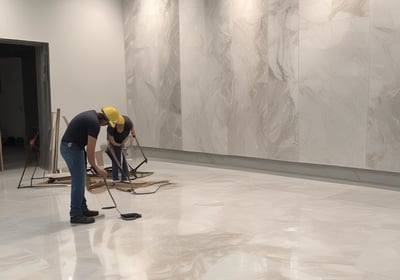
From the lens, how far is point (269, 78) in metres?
6.43

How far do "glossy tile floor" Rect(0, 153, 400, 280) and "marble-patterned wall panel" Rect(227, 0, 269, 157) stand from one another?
1141mm

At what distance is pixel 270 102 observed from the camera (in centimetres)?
646

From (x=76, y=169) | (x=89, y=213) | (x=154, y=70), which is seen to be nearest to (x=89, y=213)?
(x=89, y=213)

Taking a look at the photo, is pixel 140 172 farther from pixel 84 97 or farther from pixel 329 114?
pixel 329 114

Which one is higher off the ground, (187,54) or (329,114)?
(187,54)

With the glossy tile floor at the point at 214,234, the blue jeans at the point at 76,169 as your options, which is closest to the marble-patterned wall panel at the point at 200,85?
the glossy tile floor at the point at 214,234

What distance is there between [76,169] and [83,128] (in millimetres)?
411

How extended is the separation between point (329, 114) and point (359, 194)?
1.21m

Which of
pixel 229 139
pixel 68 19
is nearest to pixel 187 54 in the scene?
pixel 229 139

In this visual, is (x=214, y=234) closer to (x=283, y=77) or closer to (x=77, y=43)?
(x=283, y=77)

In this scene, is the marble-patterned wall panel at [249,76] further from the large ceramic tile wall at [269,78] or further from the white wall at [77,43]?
the white wall at [77,43]

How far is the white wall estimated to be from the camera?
697 cm

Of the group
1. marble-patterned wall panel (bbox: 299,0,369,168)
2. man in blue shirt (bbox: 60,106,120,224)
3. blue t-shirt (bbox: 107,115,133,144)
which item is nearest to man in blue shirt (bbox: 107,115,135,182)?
blue t-shirt (bbox: 107,115,133,144)

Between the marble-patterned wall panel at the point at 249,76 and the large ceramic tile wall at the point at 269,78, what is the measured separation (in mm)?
16
